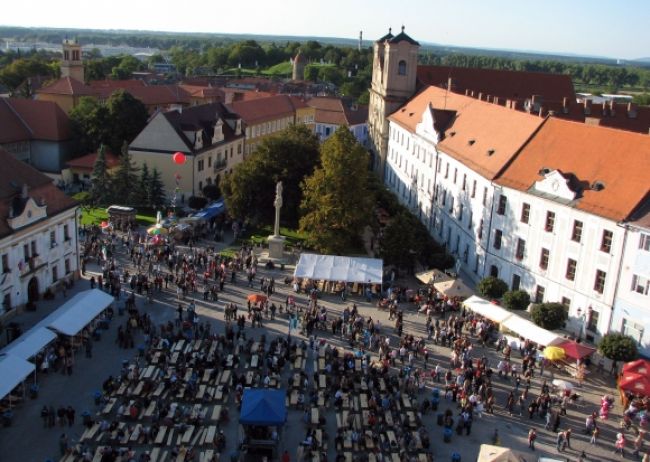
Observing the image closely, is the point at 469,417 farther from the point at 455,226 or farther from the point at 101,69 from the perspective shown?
the point at 101,69

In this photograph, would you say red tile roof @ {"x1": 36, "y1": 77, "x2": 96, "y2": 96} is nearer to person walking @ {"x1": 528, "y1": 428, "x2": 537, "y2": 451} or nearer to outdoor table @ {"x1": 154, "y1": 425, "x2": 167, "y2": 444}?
outdoor table @ {"x1": 154, "y1": 425, "x2": 167, "y2": 444}

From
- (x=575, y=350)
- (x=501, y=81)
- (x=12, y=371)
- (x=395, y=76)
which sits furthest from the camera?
(x=501, y=81)

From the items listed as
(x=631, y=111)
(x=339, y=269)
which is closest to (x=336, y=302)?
(x=339, y=269)

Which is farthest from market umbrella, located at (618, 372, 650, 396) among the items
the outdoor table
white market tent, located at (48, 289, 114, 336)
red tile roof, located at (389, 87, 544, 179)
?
white market tent, located at (48, 289, 114, 336)

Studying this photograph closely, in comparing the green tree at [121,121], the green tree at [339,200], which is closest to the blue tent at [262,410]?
the green tree at [339,200]

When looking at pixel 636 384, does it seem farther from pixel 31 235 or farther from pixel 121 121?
pixel 121 121

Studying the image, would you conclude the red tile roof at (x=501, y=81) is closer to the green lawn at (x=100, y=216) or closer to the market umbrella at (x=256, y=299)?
the green lawn at (x=100, y=216)

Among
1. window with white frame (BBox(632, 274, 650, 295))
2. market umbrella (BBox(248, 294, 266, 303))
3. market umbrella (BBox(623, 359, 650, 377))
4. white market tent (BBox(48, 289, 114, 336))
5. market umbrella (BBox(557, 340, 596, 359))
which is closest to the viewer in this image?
market umbrella (BBox(623, 359, 650, 377))
